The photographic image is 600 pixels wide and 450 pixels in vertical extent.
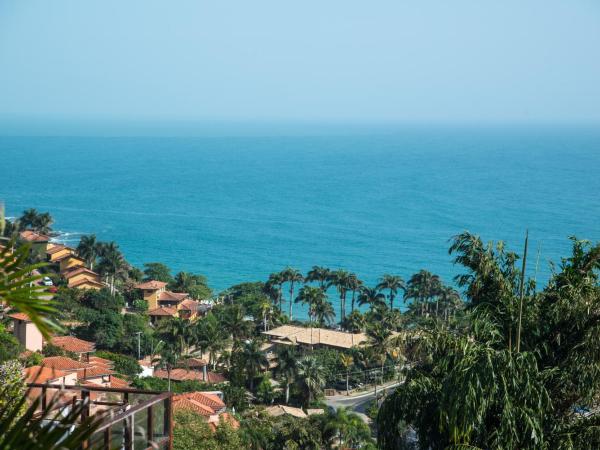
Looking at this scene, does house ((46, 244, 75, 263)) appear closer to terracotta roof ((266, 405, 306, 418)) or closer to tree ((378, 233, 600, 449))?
terracotta roof ((266, 405, 306, 418))

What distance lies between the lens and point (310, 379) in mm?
37094

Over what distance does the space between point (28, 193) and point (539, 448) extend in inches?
4995

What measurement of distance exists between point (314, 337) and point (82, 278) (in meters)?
18.2

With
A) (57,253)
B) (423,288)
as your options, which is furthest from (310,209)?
(57,253)

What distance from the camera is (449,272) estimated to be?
7944cm

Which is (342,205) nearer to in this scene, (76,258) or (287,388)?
(76,258)

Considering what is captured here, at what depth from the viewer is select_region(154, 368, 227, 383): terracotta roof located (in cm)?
3844

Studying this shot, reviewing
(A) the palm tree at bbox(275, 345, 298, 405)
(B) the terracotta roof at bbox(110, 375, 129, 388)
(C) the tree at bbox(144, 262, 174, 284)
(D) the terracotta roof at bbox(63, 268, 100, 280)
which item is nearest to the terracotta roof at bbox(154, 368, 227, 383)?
(A) the palm tree at bbox(275, 345, 298, 405)

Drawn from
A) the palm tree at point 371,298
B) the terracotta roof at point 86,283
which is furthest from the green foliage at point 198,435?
the palm tree at point 371,298

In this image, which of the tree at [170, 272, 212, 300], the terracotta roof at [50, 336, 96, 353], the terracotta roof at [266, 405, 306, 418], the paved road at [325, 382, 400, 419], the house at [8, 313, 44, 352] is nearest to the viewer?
the terracotta roof at [266, 405, 306, 418]

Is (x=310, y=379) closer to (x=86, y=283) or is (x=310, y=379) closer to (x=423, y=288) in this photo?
(x=423, y=288)

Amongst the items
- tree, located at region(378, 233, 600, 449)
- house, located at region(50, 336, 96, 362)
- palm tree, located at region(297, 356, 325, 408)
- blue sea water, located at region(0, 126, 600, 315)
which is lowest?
blue sea water, located at region(0, 126, 600, 315)

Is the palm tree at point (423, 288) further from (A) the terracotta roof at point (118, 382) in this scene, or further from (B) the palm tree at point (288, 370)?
Result: (A) the terracotta roof at point (118, 382)

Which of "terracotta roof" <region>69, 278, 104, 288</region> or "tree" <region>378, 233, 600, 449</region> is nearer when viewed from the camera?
"tree" <region>378, 233, 600, 449</region>
